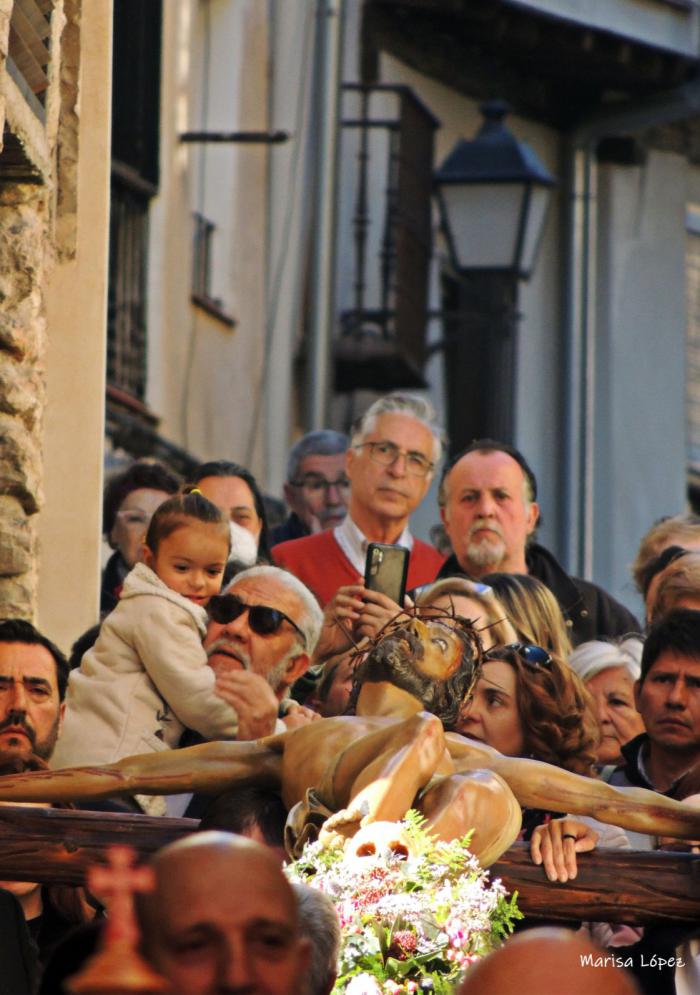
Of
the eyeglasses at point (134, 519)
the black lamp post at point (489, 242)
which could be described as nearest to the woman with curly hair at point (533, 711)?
the eyeglasses at point (134, 519)

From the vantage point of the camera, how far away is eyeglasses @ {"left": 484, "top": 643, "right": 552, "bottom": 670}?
237 inches

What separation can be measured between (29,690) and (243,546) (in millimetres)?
1692

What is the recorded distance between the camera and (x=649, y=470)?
58.6ft

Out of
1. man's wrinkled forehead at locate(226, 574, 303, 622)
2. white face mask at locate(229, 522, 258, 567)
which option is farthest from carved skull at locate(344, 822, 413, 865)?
white face mask at locate(229, 522, 258, 567)

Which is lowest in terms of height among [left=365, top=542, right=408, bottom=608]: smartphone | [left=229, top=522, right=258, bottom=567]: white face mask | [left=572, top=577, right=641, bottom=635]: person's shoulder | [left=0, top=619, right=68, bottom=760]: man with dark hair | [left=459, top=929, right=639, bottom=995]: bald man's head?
[left=572, top=577, right=641, bottom=635]: person's shoulder

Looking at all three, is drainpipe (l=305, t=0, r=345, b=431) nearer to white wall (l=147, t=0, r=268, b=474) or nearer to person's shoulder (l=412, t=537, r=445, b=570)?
white wall (l=147, t=0, r=268, b=474)

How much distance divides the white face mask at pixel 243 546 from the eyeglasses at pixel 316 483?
4.35ft

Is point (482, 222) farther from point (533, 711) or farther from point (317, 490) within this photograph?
point (533, 711)

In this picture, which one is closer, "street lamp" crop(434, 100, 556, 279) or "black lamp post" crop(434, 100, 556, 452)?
"black lamp post" crop(434, 100, 556, 452)

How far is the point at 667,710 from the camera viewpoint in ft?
19.8

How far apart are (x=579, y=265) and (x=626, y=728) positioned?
1090 centimetres

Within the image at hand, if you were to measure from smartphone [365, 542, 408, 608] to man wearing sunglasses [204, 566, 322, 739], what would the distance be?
169 millimetres

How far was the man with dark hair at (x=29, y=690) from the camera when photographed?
225 inches

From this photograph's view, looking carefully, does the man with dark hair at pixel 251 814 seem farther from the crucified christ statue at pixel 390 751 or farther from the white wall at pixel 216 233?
the white wall at pixel 216 233
